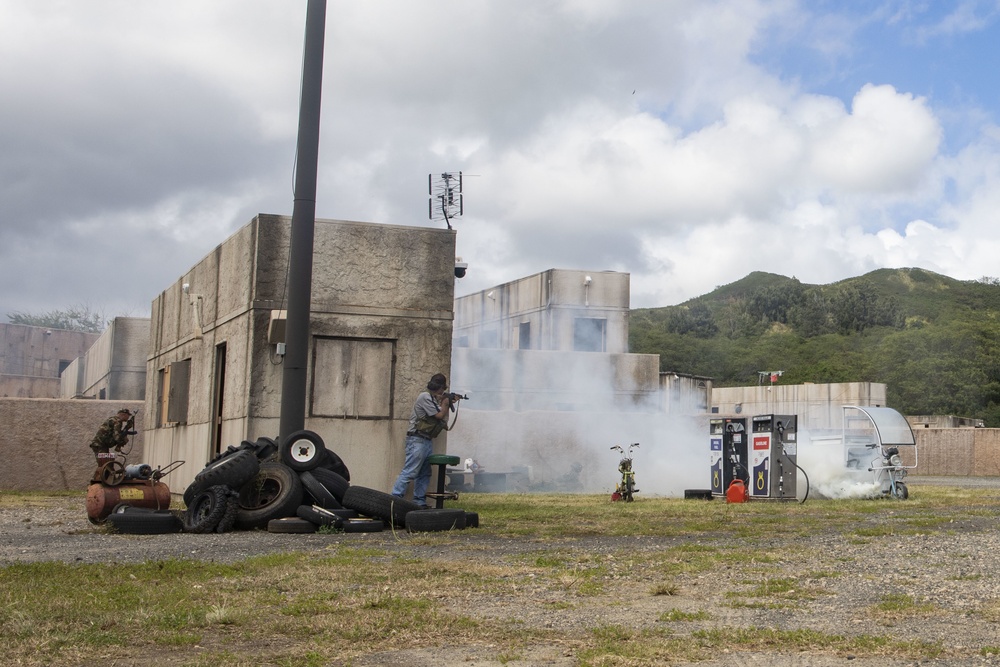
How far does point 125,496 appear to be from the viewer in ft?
44.3

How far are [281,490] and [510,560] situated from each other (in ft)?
15.0

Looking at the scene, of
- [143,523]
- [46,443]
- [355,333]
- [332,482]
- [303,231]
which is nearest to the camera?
[143,523]

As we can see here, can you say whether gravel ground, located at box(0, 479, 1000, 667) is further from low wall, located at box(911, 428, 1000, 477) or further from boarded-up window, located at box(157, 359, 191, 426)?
low wall, located at box(911, 428, 1000, 477)

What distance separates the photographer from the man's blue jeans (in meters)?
14.1

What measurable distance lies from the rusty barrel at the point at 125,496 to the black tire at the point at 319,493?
2165mm

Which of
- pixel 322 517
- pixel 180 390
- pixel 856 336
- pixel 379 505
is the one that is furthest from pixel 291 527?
pixel 856 336

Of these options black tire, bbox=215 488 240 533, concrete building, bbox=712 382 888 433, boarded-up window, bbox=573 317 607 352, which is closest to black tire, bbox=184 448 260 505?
black tire, bbox=215 488 240 533

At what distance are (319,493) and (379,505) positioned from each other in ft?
2.78

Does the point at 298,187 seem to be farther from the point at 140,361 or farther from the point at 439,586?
the point at 140,361

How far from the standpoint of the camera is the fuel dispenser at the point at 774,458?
18.8 meters

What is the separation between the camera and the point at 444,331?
1722 centimetres

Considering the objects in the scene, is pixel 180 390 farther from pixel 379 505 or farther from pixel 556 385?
pixel 556 385

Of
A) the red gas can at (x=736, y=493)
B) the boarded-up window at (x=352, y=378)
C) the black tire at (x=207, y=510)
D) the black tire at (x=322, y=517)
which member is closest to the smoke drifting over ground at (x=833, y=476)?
the red gas can at (x=736, y=493)

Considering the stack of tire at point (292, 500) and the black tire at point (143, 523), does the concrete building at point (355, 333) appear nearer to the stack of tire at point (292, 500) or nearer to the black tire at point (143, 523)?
the stack of tire at point (292, 500)
